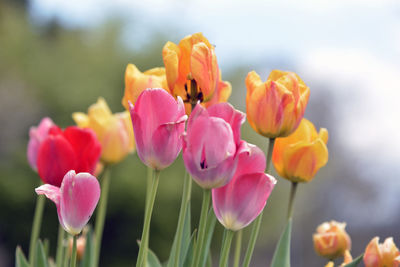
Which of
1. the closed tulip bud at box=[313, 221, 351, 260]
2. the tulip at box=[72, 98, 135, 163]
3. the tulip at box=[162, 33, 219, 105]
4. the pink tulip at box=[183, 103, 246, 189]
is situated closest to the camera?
the pink tulip at box=[183, 103, 246, 189]

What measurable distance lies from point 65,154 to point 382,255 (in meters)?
0.35

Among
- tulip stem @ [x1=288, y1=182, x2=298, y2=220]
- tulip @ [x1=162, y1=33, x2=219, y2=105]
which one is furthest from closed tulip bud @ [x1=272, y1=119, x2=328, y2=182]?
tulip @ [x1=162, y1=33, x2=219, y2=105]

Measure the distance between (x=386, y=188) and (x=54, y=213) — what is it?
4.22 metres

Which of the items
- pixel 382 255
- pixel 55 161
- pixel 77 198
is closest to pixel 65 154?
pixel 55 161

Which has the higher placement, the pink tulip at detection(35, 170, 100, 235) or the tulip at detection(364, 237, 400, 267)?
the pink tulip at detection(35, 170, 100, 235)

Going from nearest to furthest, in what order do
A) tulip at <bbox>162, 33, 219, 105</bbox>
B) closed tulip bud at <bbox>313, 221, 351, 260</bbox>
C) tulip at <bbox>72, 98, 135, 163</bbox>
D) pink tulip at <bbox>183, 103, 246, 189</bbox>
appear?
1. pink tulip at <bbox>183, 103, 246, 189</bbox>
2. tulip at <bbox>162, 33, 219, 105</bbox>
3. closed tulip bud at <bbox>313, 221, 351, 260</bbox>
4. tulip at <bbox>72, 98, 135, 163</bbox>

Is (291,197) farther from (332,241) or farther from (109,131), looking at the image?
(109,131)

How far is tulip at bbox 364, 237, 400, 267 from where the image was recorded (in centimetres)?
61

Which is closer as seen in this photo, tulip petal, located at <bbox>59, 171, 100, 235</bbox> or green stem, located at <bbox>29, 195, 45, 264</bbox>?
tulip petal, located at <bbox>59, 171, 100, 235</bbox>

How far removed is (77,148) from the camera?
2.05 ft

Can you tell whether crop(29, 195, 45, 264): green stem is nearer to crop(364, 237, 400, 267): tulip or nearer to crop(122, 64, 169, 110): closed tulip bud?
crop(122, 64, 169, 110): closed tulip bud

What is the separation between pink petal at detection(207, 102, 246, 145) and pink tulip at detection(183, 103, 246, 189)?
0.01 meters

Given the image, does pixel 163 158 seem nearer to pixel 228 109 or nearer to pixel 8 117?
pixel 228 109

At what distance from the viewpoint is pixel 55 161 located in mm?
592
